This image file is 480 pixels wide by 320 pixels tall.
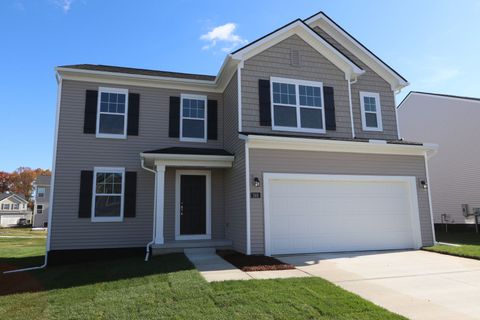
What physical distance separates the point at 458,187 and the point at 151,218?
1574cm

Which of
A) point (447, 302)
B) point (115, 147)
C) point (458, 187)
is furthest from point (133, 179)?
point (458, 187)

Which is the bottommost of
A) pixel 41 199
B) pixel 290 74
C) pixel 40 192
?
pixel 41 199

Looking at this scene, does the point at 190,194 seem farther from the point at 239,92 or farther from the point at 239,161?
the point at 239,92

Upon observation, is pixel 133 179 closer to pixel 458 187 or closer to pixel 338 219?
pixel 338 219

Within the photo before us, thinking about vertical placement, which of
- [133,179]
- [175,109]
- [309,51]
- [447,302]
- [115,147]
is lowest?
[447,302]

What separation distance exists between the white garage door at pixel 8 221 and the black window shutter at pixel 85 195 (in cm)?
5050

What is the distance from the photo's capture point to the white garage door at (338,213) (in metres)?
9.74

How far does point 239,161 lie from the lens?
10281 mm

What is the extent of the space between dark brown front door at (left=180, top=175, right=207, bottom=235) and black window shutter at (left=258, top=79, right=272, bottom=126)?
9.59 ft

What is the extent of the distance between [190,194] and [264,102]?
3847mm

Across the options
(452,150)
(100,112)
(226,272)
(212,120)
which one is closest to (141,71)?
(100,112)

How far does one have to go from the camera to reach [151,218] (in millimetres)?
11469

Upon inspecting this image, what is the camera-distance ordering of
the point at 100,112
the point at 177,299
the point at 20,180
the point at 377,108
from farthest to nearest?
the point at 20,180 → the point at 377,108 → the point at 100,112 → the point at 177,299

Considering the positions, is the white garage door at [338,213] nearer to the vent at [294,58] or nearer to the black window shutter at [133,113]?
the vent at [294,58]
